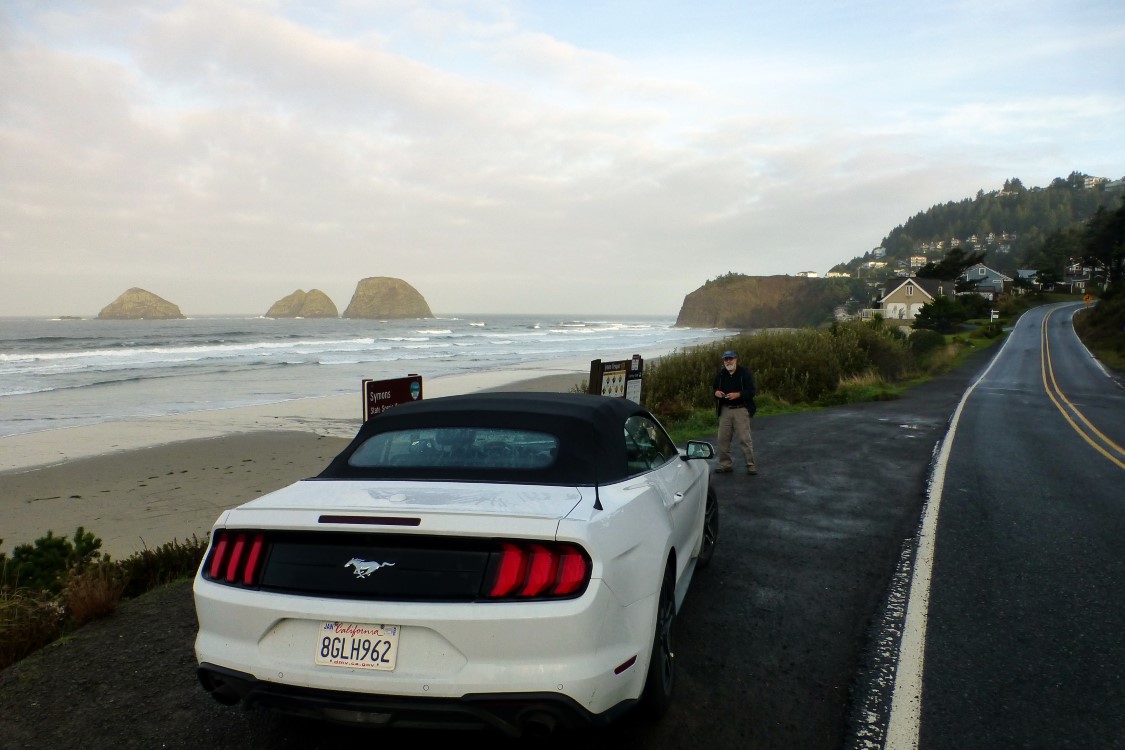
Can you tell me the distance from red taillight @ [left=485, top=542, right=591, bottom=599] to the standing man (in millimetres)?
7470

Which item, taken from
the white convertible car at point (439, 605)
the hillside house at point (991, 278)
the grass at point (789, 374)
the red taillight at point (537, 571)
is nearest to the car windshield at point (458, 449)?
the white convertible car at point (439, 605)

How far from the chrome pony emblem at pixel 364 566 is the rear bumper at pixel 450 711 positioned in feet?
1.42

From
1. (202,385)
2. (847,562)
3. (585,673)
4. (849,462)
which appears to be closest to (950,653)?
(847,562)

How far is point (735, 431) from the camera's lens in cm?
1034

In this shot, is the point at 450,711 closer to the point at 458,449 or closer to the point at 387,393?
the point at 458,449

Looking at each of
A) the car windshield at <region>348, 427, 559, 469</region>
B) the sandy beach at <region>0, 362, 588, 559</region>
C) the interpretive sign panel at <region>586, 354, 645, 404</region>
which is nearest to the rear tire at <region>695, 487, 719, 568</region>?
the car windshield at <region>348, 427, 559, 469</region>

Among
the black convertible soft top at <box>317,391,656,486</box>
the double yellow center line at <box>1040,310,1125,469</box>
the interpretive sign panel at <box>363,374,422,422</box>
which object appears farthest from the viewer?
the double yellow center line at <box>1040,310,1125,469</box>

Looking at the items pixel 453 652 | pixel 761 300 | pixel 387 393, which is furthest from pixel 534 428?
pixel 761 300

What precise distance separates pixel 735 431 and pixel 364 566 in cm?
809

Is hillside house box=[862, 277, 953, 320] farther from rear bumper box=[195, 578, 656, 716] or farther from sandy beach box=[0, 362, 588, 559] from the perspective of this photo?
rear bumper box=[195, 578, 656, 716]

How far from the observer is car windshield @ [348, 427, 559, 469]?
377 cm

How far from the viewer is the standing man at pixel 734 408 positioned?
10.0 metres

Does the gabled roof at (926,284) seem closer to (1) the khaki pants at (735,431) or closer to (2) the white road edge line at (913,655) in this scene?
(1) the khaki pants at (735,431)

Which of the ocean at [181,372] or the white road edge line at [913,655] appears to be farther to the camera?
the ocean at [181,372]
